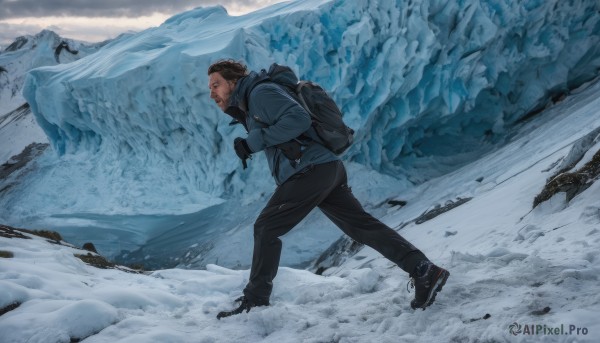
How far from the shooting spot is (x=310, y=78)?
9.84 meters

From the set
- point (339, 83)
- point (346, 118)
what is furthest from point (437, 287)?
point (346, 118)

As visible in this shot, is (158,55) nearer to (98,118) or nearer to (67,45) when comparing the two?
(98,118)

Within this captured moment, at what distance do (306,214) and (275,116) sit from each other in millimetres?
524

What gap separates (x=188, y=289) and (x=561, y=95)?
437 inches

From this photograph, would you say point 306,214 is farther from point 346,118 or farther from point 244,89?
point 346,118

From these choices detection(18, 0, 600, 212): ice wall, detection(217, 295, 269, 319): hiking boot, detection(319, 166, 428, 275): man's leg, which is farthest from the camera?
detection(18, 0, 600, 212): ice wall

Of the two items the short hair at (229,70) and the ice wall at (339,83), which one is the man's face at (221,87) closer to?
the short hair at (229,70)

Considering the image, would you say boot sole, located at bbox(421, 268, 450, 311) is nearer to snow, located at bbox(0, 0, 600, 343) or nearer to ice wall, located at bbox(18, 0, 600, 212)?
snow, located at bbox(0, 0, 600, 343)

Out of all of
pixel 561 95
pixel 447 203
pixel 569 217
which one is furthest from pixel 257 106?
pixel 561 95

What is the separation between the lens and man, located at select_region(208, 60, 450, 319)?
2.54m

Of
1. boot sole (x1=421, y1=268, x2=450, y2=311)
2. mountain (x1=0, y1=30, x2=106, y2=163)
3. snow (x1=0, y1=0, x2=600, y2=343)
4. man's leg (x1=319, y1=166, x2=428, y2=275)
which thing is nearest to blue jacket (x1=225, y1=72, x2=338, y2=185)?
man's leg (x1=319, y1=166, x2=428, y2=275)

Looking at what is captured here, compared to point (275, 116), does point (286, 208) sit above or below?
below

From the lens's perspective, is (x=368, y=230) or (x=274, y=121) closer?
(x=274, y=121)

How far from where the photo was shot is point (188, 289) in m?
3.88
